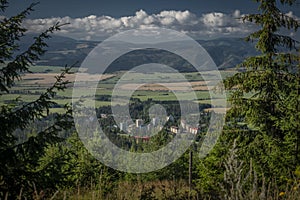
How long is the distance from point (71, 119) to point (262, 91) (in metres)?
6.71

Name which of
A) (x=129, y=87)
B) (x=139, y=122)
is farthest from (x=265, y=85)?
(x=129, y=87)

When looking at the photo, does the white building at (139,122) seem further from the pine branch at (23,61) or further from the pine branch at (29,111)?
the pine branch at (29,111)

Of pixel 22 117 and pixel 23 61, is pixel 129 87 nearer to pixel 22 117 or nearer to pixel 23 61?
pixel 23 61

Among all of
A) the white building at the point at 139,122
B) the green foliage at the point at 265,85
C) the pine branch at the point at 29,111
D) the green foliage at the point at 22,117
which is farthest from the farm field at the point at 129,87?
the pine branch at the point at 29,111

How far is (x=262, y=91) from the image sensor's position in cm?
1188

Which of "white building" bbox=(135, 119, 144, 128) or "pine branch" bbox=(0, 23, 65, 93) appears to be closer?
"pine branch" bbox=(0, 23, 65, 93)

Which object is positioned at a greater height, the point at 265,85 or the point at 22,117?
→ the point at 265,85

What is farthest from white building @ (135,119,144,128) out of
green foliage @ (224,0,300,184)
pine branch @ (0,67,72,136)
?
pine branch @ (0,67,72,136)

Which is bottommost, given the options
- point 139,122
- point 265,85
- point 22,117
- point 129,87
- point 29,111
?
point 139,122

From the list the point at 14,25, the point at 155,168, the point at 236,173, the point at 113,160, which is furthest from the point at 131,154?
the point at 236,173

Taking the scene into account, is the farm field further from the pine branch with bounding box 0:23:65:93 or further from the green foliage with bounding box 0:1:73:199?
the green foliage with bounding box 0:1:73:199

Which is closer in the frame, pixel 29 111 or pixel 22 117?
pixel 22 117

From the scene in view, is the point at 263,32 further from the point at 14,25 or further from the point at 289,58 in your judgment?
the point at 14,25

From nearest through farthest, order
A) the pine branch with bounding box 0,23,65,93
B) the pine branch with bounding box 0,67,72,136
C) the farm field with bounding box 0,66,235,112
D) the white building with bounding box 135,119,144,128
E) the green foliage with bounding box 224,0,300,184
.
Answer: the pine branch with bounding box 0,67,72,136, the pine branch with bounding box 0,23,65,93, the green foliage with bounding box 224,0,300,184, the white building with bounding box 135,119,144,128, the farm field with bounding box 0,66,235,112
